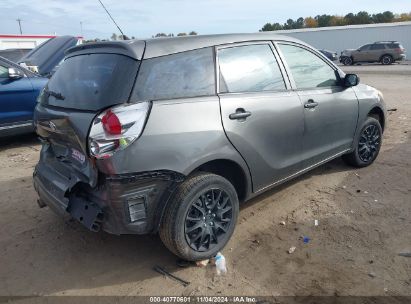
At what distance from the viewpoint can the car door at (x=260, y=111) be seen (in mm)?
3285

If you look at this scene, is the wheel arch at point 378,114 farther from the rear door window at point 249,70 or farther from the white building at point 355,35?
Answer: the white building at point 355,35

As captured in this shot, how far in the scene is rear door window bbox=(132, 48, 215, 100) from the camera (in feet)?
9.39

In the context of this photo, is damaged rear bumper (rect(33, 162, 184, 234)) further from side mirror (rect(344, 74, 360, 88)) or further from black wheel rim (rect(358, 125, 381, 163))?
black wheel rim (rect(358, 125, 381, 163))

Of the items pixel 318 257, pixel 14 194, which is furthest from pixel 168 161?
pixel 14 194

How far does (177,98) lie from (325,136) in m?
2.00

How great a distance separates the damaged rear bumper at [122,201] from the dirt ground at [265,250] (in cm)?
51

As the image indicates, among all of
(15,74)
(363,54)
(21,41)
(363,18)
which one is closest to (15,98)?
(15,74)

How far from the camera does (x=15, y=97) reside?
673 cm

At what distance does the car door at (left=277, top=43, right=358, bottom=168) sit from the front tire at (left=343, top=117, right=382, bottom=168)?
0.97ft

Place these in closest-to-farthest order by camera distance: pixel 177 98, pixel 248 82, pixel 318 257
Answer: pixel 177 98, pixel 318 257, pixel 248 82

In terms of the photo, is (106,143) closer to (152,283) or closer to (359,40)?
(152,283)

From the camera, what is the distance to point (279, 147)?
145 inches

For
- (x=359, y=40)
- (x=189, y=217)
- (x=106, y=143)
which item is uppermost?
(x=106, y=143)

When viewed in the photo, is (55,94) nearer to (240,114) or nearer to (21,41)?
(240,114)
